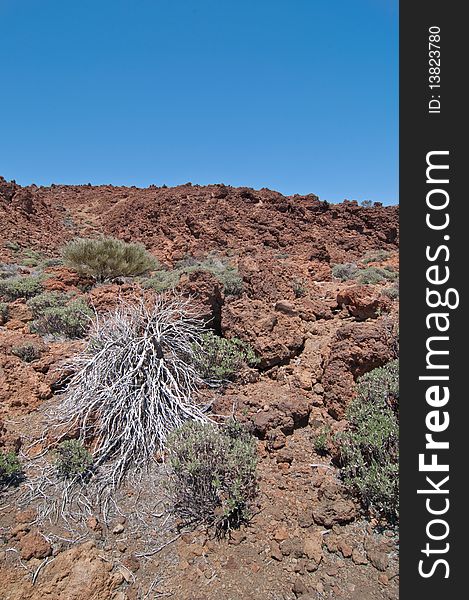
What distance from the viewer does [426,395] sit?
1771 millimetres

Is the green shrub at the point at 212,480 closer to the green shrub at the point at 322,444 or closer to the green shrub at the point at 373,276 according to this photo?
the green shrub at the point at 322,444

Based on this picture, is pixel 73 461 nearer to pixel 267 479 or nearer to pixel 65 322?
pixel 267 479

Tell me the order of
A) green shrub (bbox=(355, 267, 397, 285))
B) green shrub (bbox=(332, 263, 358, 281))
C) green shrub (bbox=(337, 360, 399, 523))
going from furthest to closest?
1. green shrub (bbox=(332, 263, 358, 281))
2. green shrub (bbox=(355, 267, 397, 285))
3. green shrub (bbox=(337, 360, 399, 523))

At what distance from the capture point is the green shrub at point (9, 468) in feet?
8.29

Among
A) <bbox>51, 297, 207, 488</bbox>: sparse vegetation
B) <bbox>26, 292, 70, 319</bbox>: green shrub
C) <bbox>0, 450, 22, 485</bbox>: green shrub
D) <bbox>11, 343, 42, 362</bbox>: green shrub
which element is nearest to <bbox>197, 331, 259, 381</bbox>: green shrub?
<bbox>51, 297, 207, 488</bbox>: sparse vegetation

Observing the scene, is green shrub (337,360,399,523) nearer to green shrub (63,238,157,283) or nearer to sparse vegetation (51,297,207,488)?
sparse vegetation (51,297,207,488)

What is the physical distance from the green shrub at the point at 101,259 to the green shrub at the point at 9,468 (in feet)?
20.3

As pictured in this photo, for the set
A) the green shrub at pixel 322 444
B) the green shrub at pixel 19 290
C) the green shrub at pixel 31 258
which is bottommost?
the green shrub at pixel 322 444

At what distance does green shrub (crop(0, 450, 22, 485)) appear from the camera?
2.53m

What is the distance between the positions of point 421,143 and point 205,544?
2273 mm

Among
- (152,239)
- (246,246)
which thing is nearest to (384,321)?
(246,246)

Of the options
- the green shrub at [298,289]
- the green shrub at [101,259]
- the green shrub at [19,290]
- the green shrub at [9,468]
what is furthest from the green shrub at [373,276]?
the green shrub at [9,468]

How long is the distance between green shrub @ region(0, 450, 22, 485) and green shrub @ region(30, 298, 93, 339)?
2072mm

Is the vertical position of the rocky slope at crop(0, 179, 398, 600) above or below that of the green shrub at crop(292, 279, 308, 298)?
below
